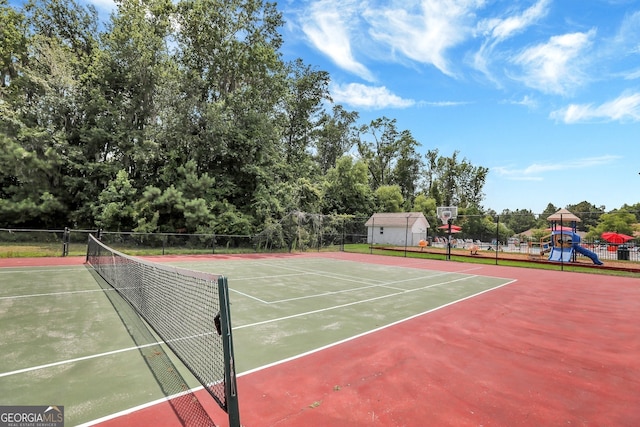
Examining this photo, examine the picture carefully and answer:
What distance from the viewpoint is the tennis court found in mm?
3367

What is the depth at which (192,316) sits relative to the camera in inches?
221

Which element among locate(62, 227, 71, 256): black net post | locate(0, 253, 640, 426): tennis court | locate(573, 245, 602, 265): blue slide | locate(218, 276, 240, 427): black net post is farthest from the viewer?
locate(573, 245, 602, 265): blue slide

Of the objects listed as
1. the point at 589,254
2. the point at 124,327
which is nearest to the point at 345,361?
the point at 124,327

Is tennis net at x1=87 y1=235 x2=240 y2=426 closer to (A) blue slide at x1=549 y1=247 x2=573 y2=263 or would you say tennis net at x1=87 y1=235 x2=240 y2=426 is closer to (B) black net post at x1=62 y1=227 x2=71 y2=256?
(B) black net post at x1=62 y1=227 x2=71 y2=256

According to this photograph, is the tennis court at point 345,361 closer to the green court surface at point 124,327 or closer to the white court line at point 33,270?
the green court surface at point 124,327

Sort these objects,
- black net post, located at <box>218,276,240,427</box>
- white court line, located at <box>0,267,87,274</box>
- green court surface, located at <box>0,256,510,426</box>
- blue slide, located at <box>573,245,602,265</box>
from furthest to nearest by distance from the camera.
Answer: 1. blue slide, located at <box>573,245,602,265</box>
2. white court line, located at <box>0,267,87,274</box>
3. green court surface, located at <box>0,256,510,426</box>
4. black net post, located at <box>218,276,240,427</box>

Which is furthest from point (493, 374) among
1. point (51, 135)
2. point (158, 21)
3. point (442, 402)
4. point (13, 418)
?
point (158, 21)

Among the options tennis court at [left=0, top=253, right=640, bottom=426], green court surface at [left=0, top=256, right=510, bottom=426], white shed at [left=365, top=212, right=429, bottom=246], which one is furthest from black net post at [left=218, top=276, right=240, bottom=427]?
white shed at [left=365, top=212, right=429, bottom=246]

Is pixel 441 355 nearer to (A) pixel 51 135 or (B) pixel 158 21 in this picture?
(A) pixel 51 135

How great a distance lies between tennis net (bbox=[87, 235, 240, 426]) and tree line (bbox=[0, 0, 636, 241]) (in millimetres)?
14987

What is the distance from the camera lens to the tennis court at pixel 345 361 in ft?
11.0

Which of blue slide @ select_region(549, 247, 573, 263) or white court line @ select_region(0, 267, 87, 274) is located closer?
white court line @ select_region(0, 267, 87, 274)

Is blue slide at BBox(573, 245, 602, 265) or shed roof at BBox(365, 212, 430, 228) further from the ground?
shed roof at BBox(365, 212, 430, 228)

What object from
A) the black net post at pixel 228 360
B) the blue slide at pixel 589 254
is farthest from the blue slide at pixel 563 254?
the black net post at pixel 228 360
